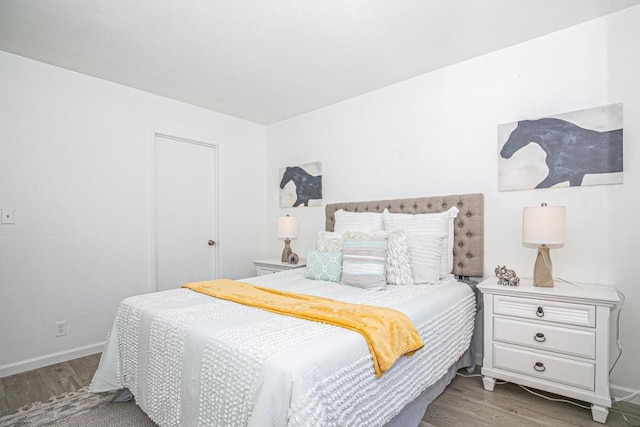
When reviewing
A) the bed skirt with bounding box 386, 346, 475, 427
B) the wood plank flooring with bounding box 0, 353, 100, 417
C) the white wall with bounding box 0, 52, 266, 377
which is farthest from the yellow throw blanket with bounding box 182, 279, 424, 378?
the white wall with bounding box 0, 52, 266, 377

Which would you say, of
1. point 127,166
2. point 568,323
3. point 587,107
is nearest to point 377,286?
point 568,323

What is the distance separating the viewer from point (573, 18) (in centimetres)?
221

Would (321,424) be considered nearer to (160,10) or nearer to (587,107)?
(160,10)

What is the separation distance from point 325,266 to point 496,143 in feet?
5.45

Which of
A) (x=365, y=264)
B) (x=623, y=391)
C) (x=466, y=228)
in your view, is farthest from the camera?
(x=466, y=228)

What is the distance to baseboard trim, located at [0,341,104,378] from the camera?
2555 millimetres

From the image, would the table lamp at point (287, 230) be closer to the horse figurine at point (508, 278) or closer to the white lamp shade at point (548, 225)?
the horse figurine at point (508, 278)

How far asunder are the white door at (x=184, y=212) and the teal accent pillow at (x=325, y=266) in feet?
5.75

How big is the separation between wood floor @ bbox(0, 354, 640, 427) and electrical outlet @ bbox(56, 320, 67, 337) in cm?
32

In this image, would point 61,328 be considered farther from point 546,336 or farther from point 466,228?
point 546,336

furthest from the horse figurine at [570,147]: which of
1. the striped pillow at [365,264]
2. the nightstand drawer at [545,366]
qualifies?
the striped pillow at [365,264]

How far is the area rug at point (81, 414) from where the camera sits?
6.24 ft

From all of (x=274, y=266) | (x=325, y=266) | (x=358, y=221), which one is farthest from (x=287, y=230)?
(x=325, y=266)

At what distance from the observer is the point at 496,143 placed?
2615 mm
